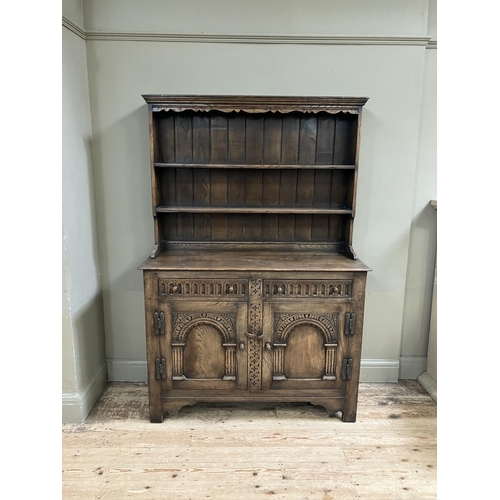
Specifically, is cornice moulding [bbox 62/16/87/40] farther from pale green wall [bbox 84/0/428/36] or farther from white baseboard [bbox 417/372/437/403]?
white baseboard [bbox 417/372/437/403]

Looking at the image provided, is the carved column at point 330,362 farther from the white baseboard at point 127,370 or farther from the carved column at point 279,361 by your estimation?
the white baseboard at point 127,370

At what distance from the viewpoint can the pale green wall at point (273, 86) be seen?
93.8 inches

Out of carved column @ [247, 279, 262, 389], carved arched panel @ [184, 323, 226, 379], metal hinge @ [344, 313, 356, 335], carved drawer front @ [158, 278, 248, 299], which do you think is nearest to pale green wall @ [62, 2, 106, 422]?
carved drawer front @ [158, 278, 248, 299]

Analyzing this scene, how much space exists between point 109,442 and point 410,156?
2584 mm

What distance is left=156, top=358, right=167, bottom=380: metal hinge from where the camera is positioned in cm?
227

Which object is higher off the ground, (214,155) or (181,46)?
(181,46)

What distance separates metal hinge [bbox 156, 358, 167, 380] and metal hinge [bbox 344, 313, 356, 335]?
1103 mm

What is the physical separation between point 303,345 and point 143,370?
Answer: 49.3 inches

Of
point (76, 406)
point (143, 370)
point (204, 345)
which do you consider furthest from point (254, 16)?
point (76, 406)

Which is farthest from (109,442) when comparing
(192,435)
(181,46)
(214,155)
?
(181,46)

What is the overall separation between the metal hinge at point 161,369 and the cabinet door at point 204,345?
0.5 inches

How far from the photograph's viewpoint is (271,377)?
90.7 inches
